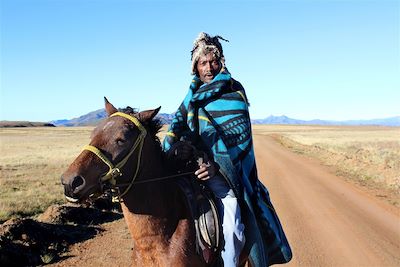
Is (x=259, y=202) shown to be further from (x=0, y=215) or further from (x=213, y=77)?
(x=0, y=215)

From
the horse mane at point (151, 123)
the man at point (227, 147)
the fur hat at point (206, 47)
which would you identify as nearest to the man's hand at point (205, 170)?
the man at point (227, 147)

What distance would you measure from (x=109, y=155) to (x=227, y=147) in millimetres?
1220

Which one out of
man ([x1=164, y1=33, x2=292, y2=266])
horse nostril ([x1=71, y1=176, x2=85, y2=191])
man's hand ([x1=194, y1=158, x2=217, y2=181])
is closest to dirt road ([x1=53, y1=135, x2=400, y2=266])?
man ([x1=164, y1=33, x2=292, y2=266])

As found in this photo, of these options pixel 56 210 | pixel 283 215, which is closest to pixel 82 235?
pixel 56 210

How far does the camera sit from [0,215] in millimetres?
12500

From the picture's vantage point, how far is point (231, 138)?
4387 millimetres

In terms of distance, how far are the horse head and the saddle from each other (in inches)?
27.3

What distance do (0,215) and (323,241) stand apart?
28.6 ft

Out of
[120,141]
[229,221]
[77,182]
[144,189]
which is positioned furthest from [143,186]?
[229,221]

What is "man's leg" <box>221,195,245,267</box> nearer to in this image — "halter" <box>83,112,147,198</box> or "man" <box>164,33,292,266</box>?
"man" <box>164,33,292,266</box>

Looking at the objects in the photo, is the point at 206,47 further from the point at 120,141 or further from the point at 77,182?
the point at 77,182

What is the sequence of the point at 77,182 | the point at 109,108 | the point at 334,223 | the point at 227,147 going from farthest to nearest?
the point at 334,223 → the point at 227,147 → the point at 109,108 → the point at 77,182

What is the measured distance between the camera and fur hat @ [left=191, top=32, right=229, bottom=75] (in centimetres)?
472

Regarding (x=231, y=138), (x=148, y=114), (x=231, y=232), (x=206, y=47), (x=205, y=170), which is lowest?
(x=231, y=232)
